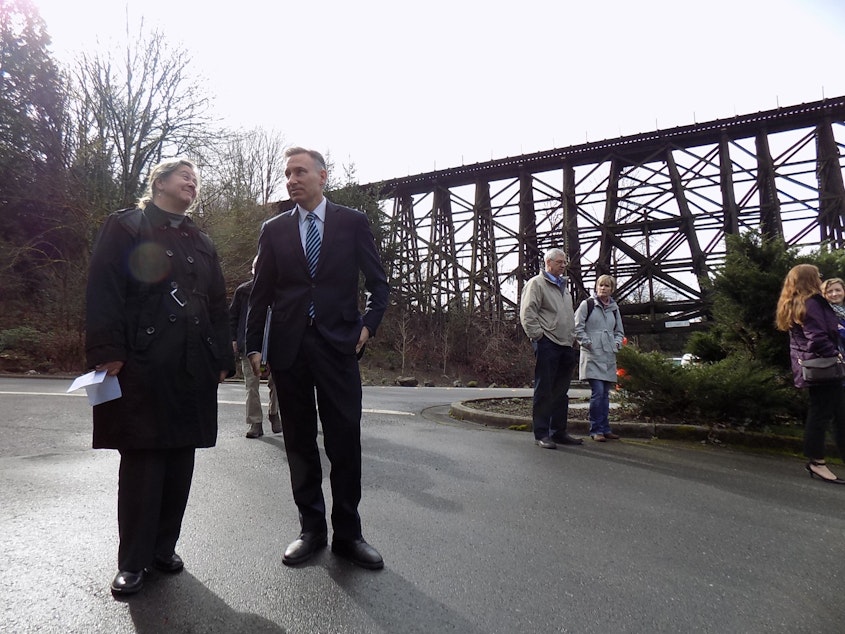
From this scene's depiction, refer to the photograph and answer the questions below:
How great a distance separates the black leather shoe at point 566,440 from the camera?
534 cm

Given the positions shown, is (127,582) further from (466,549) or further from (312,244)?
(312,244)

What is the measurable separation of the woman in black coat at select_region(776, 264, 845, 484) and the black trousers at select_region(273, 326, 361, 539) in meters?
3.73

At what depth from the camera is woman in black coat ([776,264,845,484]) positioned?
4238mm

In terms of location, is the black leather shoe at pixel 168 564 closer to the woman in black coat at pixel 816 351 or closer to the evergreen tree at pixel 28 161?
the woman in black coat at pixel 816 351

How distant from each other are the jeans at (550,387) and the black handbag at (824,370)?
6.12 feet

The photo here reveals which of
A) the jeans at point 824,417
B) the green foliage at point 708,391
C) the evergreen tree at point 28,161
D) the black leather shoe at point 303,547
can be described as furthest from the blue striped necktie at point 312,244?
the evergreen tree at point 28,161

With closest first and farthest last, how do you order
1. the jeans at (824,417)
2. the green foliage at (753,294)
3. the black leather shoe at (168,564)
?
the black leather shoe at (168,564), the jeans at (824,417), the green foliage at (753,294)

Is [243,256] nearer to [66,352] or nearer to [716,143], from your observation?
[66,352]

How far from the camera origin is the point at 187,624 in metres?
1.89

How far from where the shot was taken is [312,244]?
259 cm

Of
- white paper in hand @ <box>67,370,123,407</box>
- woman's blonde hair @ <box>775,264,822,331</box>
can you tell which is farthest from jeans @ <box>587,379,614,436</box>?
white paper in hand @ <box>67,370,123,407</box>

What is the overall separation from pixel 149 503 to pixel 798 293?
4730 millimetres

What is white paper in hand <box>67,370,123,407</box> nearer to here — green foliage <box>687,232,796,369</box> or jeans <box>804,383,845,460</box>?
jeans <box>804,383,845,460</box>

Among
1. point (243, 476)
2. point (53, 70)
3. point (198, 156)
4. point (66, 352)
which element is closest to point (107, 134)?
point (198, 156)
